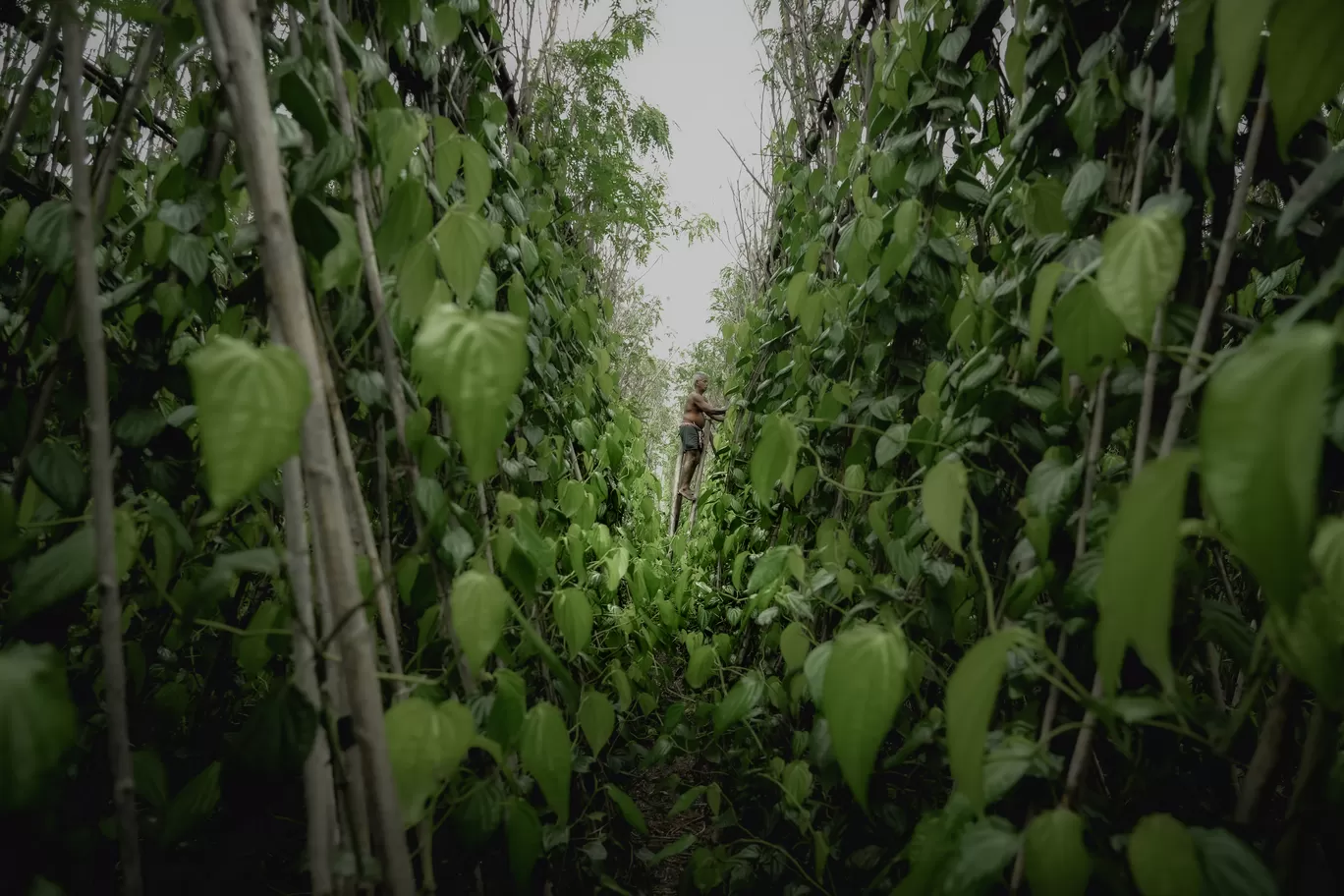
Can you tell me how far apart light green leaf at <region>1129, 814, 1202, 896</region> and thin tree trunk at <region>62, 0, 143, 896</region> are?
73 centimetres

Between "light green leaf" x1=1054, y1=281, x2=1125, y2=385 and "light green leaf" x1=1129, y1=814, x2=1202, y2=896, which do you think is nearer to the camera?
"light green leaf" x1=1129, y1=814, x2=1202, y2=896

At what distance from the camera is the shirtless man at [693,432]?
17.5 feet

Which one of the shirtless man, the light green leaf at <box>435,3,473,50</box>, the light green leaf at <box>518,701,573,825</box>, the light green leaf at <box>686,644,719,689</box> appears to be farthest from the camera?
the shirtless man

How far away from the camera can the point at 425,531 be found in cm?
71

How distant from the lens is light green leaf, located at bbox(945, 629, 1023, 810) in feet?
1.36

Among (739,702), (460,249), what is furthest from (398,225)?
(739,702)

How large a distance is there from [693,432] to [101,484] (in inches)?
212

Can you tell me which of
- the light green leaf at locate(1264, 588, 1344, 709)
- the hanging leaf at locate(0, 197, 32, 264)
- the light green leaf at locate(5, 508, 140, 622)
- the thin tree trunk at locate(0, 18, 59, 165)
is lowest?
the light green leaf at locate(1264, 588, 1344, 709)

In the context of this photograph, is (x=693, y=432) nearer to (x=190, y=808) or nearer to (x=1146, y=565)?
(x=190, y=808)

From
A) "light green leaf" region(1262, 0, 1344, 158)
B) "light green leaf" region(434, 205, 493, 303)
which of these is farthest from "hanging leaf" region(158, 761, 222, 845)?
"light green leaf" region(1262, 0, 1344, 158)

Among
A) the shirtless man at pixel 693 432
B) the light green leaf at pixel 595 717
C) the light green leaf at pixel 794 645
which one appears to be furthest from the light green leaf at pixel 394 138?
the shirtless man at pixel 693 432

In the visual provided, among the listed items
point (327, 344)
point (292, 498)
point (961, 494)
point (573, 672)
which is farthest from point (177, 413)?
point (573, 672)

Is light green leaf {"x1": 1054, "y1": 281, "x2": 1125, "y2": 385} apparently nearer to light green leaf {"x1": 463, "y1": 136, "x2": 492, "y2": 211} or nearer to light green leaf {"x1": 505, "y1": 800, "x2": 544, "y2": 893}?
light green leaf {"x1": 463, "y1": 136, "x2": 492, "y2": 211}

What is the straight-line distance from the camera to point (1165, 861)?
16.7 inches
